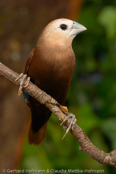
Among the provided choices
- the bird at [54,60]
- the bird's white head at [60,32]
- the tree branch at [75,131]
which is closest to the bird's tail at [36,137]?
the bird at [54,60]

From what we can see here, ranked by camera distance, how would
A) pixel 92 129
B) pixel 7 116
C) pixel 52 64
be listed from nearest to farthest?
1. pixel 52 64
2. pixel 7 116
3. pixel 92 129

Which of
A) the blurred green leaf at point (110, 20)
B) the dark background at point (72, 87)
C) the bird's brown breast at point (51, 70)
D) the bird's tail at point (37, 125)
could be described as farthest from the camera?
the blurred green leaf at point (110, 20)

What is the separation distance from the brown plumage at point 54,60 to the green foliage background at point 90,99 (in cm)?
143

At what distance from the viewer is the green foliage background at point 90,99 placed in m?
3.40

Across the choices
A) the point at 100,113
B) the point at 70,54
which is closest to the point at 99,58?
the point at 100,113

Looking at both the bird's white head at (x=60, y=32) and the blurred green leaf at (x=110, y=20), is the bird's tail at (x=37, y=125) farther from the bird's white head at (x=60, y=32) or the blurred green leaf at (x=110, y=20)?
the blurred green leaf at (x=110, y=20)

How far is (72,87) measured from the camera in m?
3.79

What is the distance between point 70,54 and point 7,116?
1.27m

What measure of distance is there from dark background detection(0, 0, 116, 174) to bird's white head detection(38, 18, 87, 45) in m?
1.11

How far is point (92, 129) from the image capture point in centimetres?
365

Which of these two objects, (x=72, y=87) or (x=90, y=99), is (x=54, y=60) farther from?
(x=90, y=99)

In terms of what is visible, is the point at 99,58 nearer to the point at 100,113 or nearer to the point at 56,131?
the point at 100,113

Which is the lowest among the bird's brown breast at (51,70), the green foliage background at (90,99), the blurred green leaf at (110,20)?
the green foliage background at (90,99)

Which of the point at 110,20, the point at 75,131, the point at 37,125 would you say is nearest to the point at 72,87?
the point at 110,20
